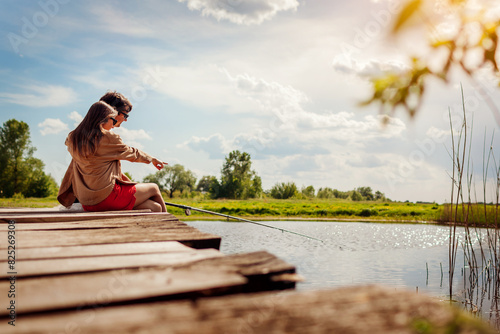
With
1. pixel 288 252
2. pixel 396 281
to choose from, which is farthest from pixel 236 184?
pixel 396 281

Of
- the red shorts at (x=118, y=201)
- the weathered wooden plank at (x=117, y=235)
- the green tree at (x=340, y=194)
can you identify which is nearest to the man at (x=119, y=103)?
the red shorts at (x=118, y=201)

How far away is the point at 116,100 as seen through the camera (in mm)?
3697

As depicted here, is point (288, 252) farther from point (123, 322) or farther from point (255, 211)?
point (255, 211)

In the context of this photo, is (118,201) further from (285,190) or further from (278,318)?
(285,190)

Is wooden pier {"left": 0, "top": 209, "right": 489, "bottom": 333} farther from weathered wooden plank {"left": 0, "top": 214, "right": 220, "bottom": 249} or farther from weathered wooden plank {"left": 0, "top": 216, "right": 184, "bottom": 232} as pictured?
weathered wooden plank {"left": 0, "top": 216, "right": 184, "bottom": 232}

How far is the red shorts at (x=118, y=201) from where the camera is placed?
3479 mm

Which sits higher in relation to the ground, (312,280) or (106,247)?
(106,247)

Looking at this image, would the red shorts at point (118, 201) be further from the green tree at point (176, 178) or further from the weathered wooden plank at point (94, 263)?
the green tree at point (176, 178)

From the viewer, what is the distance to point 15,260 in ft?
4.52

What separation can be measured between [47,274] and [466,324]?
1.09m

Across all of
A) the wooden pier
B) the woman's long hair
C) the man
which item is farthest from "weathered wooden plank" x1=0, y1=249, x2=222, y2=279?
the man

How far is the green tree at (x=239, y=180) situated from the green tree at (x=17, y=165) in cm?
1368

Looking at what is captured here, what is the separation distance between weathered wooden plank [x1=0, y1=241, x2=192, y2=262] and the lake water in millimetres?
3558

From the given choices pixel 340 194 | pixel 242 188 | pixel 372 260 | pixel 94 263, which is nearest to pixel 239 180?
pixel 242 188
